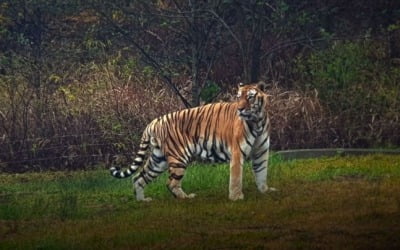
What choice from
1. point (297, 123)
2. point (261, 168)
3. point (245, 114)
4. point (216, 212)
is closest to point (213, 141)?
point (261, 168)

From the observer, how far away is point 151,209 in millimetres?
11273

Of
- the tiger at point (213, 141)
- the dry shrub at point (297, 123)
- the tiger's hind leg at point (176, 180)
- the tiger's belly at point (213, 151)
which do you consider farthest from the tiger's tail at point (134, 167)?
the dry shrub at point (297, 123)

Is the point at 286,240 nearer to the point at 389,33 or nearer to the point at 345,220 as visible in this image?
the point at 345,220

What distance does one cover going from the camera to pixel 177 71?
65.1 ft

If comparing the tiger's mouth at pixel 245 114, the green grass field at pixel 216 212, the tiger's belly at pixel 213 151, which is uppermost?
the tiger's mouth at pixel 245 114

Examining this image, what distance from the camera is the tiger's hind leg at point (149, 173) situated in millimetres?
12250

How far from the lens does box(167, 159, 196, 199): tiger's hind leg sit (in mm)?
12117

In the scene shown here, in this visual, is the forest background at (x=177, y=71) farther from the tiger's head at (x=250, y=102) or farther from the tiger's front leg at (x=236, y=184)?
the tiger's front leg at (x=236, y=184)

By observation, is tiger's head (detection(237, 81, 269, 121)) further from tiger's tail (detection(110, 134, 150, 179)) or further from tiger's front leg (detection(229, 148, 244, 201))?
tiger's tail (detection(110, 134, 150, 179))

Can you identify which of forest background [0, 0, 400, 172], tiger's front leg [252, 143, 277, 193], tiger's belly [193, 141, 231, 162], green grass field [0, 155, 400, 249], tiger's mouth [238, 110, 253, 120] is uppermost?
forest background [0, 0, 400, 172]

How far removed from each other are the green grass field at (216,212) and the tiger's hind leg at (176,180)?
0.15 meters

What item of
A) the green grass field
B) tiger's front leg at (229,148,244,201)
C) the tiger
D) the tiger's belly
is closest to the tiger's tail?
the tiger

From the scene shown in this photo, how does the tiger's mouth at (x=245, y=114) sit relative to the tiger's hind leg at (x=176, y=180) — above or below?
above

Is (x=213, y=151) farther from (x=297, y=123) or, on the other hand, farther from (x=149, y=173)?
(x=297, y=123)
